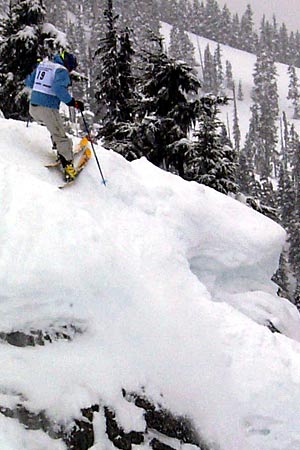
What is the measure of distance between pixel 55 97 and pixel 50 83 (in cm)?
30

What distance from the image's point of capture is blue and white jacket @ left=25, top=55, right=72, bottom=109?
8.56 m

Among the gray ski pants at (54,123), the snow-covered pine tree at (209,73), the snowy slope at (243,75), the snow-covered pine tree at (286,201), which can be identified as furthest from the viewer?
the snow-covered pine tree at (209,73)

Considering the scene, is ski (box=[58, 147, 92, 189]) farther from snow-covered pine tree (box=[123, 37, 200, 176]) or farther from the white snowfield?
snow-covered pine tree (box=[123, 37, 200, 176])

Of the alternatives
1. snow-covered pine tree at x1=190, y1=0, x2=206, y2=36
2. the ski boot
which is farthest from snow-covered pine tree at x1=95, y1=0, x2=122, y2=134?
snow-covered pine tree at x1=190, y1=0, x2=206, y2=36

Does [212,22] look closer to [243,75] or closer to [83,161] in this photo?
[243,75]

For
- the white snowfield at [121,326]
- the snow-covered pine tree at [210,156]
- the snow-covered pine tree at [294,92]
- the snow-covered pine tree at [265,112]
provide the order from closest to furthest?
the white snowfield at [121,326]
the snow-covered pine tree at [210,156]
the snow-covered pine tree at [265,112]
the snow-covered pine tree at [294,92]

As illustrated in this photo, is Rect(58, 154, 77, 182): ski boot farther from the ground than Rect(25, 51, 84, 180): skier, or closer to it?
closer to it

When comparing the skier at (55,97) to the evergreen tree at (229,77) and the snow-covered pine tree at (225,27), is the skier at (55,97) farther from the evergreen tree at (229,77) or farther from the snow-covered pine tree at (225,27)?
the snow-covered pine tree at (225,27)

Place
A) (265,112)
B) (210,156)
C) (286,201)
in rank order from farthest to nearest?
1. (265,112)
2. (286,201)
3. (210,156)

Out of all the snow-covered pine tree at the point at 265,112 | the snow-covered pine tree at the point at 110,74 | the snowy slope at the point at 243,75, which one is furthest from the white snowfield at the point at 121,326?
the snowy slope at the point at 243,75

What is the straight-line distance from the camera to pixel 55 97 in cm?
896

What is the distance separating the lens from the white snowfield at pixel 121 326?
5641mm

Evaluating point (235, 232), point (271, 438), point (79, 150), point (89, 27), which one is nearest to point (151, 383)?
point (271, 438)

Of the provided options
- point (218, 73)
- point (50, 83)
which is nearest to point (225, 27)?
point (218, 73)
